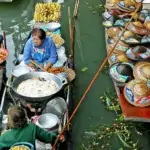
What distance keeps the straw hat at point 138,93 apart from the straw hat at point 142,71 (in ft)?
0.60

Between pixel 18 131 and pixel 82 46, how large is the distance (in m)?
Answer: 5.05

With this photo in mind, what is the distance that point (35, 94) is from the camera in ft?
21.2

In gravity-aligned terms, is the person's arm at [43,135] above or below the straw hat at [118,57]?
above

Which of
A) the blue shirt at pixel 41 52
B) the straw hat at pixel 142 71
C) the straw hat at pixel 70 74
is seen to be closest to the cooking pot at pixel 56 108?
the straw hat at pixel 70 74

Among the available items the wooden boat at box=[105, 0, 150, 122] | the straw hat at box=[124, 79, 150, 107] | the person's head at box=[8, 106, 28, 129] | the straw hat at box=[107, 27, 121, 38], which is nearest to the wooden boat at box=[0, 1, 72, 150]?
the wooden boat at box=[105, 0, 150, 122]

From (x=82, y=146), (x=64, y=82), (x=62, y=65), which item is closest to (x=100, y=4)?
(x=62, y=65)

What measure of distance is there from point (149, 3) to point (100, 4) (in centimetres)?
221

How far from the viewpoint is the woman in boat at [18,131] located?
4359mm

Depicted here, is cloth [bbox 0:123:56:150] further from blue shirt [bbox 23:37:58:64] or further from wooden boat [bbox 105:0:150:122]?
blue shirt [bbox 23:37:58:64]

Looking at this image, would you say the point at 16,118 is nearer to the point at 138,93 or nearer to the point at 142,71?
the point at 138,93

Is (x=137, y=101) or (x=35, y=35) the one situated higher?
(x=35, y=35)

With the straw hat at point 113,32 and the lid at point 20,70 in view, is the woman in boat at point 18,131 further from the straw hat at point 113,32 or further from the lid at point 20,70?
the straw hat at point 113,32

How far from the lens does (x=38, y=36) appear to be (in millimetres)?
6781

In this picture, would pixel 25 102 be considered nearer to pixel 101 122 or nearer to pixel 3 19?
pixel 101 122
